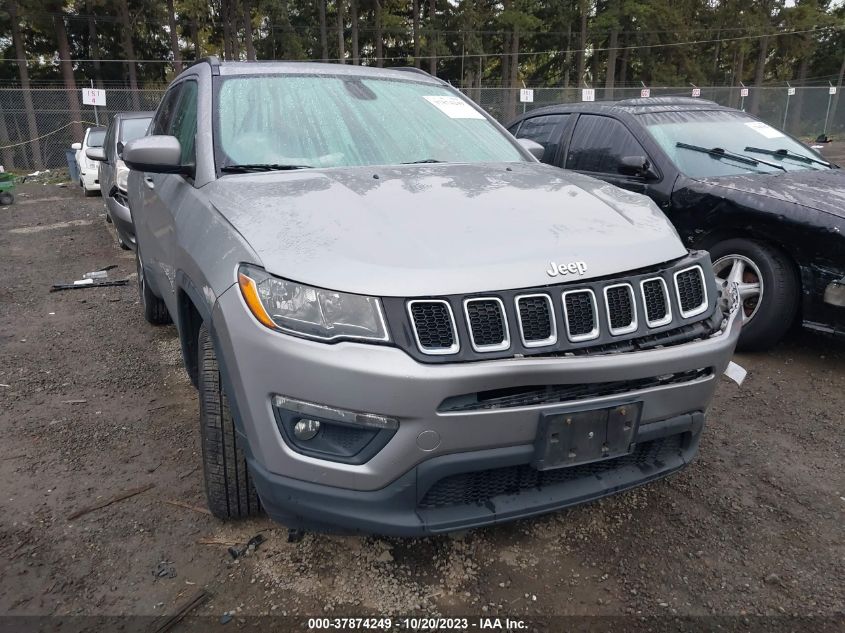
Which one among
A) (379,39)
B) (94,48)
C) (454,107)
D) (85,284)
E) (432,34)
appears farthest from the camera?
(379,39)

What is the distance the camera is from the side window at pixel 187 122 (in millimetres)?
2908

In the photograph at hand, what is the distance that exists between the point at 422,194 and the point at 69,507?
80.0 inches

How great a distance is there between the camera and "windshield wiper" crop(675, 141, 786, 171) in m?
4.76

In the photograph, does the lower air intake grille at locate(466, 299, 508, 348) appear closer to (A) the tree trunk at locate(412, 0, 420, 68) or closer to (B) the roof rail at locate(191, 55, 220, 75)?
(B) the roof rail at locate(191, 55, 220, 75)

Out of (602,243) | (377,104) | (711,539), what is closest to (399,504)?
(602,243)

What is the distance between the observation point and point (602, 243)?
6.76 feet

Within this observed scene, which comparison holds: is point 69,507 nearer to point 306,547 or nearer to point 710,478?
point 306,547

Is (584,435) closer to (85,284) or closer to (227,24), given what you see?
(85,284)

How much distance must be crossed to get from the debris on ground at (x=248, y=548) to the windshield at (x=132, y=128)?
763 cm

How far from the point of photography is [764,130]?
530 cm

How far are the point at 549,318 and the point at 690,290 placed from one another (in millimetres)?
678

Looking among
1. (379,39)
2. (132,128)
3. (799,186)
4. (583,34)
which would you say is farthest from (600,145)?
(583,34)

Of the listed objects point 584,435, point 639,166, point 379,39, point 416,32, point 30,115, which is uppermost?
point 416,32

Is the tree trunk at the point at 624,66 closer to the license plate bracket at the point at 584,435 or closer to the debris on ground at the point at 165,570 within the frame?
the license plate bracket at the point at 584,435
